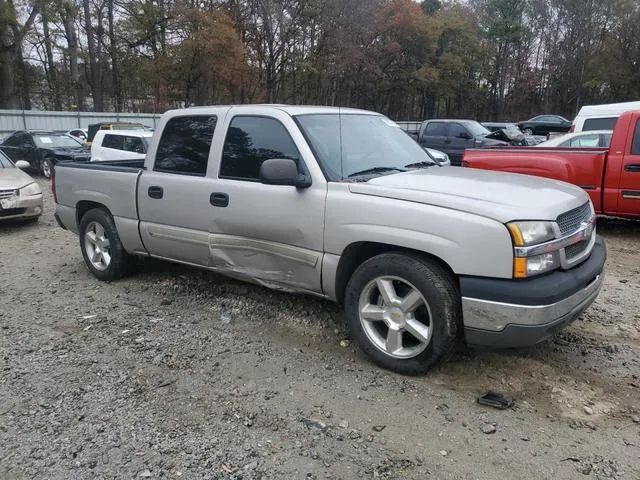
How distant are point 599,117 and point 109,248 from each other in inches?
373

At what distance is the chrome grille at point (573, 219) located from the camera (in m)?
3.38

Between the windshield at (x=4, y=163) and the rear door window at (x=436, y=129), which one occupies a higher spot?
the rear door window at (x=436, y=129)

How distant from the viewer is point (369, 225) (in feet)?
11.7

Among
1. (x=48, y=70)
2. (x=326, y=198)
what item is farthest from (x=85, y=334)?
(x=48, y=70)

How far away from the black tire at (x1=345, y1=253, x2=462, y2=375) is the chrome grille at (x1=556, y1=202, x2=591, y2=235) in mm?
755

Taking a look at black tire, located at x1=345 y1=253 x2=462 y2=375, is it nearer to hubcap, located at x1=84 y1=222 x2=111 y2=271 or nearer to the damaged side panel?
the damaged side panel

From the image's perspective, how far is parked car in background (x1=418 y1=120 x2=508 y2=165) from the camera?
55.9 ft

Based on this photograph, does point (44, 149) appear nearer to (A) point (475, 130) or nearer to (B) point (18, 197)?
(B) point (18, 197)

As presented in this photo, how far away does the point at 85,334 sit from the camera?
441 cm

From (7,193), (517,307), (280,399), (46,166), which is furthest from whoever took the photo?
(46,166)

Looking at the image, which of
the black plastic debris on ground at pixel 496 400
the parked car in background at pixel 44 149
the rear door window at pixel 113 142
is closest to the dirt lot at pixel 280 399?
the black plastic debris on ground at pixel 496 400

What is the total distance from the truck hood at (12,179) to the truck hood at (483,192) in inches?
284

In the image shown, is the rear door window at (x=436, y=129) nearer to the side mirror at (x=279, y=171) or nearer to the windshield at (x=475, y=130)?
the windshield at (x=475, y=130)

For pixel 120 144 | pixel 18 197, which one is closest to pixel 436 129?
pixel 120 144
